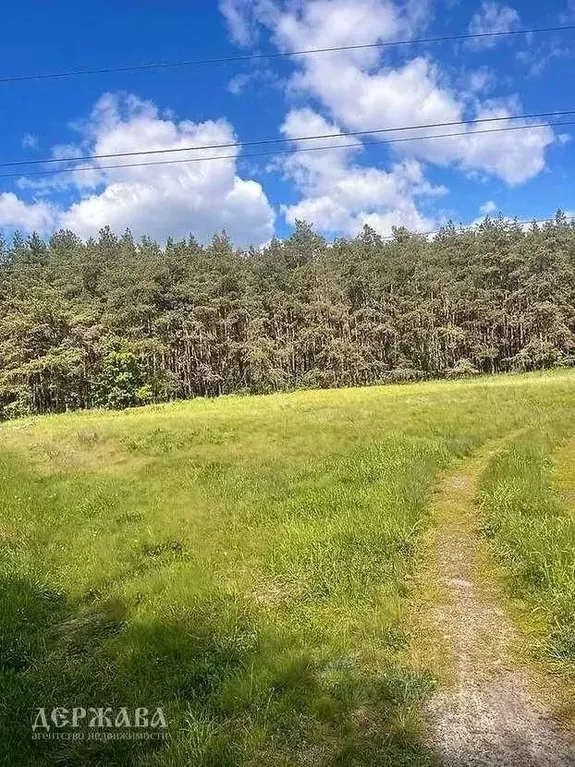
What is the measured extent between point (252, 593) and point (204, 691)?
1923 millimetres

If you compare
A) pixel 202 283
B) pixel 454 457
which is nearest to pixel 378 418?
pixel 454 457

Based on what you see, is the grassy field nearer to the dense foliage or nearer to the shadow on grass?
the shadow on grass

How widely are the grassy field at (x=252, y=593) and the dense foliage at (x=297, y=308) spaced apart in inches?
1697

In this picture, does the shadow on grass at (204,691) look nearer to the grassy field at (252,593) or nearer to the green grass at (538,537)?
the grassy field at (252,593)

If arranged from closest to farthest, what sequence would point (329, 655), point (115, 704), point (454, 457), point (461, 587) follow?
point (115, 704), point (329, 655), point (461, 587), point (454, 457)

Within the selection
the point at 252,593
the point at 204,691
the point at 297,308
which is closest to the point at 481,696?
the point at 204,691

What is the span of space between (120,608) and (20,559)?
281 cm

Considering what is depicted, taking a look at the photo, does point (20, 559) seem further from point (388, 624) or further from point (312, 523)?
point (388, 624)

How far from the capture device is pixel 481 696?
4.68 meters

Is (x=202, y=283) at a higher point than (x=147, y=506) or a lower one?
higher

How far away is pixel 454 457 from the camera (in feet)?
44.5

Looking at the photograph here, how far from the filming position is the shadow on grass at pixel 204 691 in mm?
4270

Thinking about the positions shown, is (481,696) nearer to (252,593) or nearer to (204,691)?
(204,691)

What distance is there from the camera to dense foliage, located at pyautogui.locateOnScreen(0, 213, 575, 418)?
184 feet
